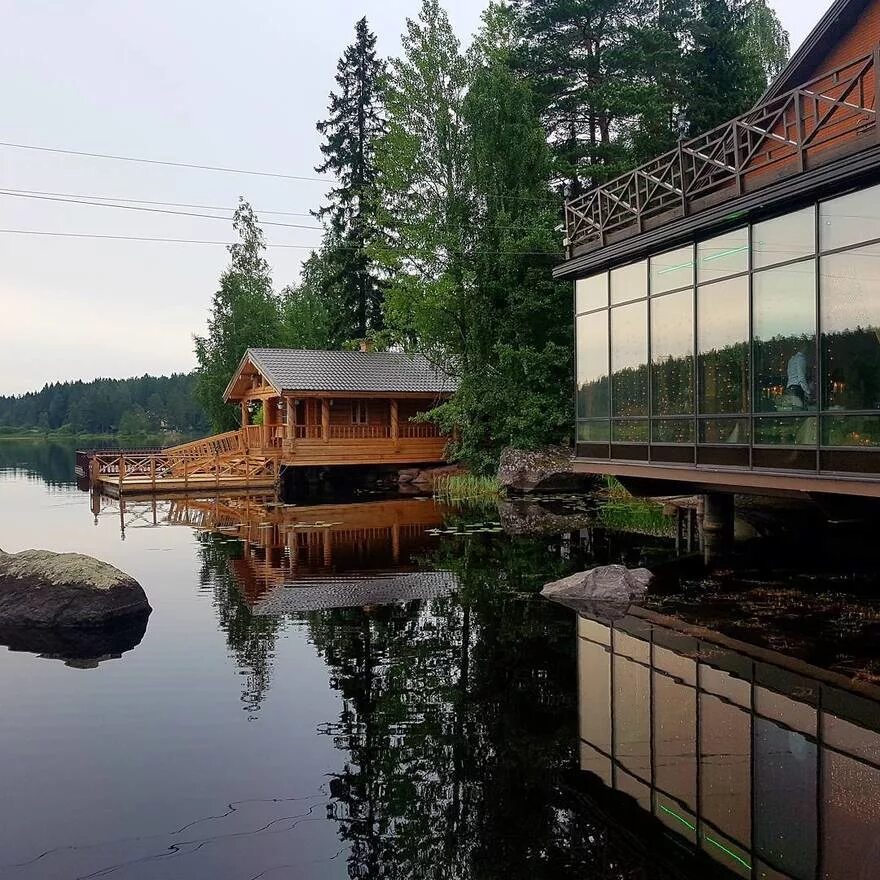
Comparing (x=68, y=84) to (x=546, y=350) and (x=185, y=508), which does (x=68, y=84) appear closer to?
(x=185, y=508)

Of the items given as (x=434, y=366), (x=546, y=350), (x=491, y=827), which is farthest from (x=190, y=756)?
(x=434, y=366)

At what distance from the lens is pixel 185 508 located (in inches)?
1009

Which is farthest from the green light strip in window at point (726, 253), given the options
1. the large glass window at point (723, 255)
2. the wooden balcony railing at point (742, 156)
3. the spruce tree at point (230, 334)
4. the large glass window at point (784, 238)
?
the spruce tree at point (230, 334)

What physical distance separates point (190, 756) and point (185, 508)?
20.0m

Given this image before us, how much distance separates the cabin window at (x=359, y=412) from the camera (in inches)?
1362

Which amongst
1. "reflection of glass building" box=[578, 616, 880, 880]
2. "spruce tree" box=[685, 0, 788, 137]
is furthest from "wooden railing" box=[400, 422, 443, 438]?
"reflection of glass building" box=[578, 616, 880, 880]

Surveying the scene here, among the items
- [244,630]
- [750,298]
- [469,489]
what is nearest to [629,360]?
[750,298]

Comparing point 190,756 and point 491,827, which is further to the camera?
point 190,756

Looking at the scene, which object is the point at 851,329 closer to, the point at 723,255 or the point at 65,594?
the point at 723,255

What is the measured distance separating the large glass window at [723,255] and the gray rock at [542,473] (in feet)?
47.1

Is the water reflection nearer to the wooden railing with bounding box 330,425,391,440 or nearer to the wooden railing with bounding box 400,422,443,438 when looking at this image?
the wooden railing with bounding box 330,425,391,440

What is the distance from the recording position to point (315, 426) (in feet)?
108

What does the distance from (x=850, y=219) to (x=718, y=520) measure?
22.3 feet

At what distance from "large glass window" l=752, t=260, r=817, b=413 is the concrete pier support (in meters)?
4.05
